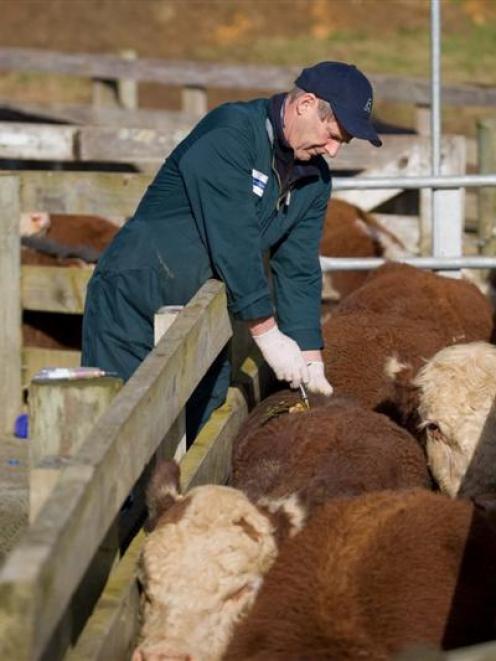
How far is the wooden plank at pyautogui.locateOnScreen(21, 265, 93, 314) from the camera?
914cm

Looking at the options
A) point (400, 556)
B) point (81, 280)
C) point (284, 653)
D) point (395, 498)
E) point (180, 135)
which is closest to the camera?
point (284, 653)

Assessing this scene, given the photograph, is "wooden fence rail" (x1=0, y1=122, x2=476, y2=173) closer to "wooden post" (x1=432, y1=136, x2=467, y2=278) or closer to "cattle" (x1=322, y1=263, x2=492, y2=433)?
"wooden post" (x1=432, y1=136, x2=467, y2=278)

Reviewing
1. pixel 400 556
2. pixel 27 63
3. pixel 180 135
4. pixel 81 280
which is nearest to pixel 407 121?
pixel 27 63

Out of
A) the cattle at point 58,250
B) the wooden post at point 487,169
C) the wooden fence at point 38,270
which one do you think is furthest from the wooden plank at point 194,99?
the wooden fence at point 38,270

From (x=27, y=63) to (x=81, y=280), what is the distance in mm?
10669

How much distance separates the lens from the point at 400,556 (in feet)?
14.7

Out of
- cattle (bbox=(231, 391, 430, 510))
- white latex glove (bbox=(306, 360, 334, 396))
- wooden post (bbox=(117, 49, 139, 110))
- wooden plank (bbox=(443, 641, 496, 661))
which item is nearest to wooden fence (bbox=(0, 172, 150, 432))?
white latex glove (bbox=(306, 360, 334, 396))

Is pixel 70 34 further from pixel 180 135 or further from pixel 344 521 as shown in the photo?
pixel 344 521

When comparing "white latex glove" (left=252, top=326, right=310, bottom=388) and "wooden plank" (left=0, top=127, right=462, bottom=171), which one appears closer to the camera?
"white latex glove" (left=252, top=326, right=310, bottom=388)

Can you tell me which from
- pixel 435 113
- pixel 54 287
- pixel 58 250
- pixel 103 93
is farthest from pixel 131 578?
pixel 103 93

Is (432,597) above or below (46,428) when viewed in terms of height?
below

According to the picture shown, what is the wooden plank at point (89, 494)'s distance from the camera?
3213 millimetres

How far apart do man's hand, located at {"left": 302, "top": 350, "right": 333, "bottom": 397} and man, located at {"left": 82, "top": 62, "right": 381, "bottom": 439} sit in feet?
0.05

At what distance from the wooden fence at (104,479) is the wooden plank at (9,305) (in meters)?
3.06
